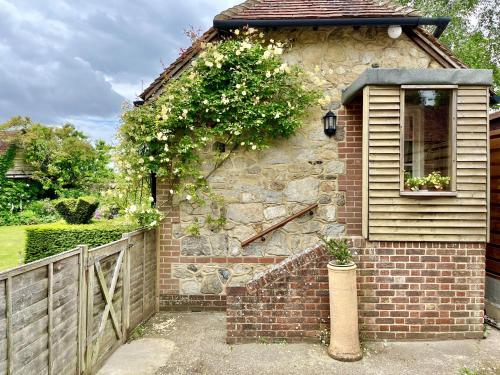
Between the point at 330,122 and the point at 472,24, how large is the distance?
1203 centimetres

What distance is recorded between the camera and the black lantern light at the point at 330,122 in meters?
5.70

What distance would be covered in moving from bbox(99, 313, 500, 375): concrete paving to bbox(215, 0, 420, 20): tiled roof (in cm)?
484

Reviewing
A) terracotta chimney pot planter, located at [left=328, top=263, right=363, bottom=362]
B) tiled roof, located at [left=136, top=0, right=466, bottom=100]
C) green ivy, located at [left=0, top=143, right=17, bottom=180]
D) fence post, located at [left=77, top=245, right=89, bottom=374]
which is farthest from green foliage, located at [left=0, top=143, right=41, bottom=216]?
terracotta chimney pot planter, located at [left=328, top=263, right=363, bottom=362]

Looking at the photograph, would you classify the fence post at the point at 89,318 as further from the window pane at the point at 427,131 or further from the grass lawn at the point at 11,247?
the grass lawn at the point at 11,247

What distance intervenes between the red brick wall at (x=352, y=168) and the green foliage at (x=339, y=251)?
1320 mm

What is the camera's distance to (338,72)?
5840 mm

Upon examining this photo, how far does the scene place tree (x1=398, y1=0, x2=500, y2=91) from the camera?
Answer: 13055 mm

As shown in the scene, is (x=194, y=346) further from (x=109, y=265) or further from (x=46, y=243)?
(x=46, y=243)

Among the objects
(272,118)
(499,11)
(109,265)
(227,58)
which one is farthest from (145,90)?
(499,11)

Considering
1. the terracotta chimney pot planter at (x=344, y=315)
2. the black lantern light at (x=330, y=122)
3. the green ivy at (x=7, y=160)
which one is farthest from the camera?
the green ivy at (x=7, y=160)

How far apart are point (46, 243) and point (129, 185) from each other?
3119 millimetres

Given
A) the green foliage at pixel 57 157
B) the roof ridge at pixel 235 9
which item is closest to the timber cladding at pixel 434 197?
the roof ridge at pixel 235 9

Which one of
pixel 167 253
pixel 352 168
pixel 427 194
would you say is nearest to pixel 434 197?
pixel 427 194

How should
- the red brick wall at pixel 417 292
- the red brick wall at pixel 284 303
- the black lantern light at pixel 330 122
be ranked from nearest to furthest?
the red brick wall at pixel 284 303
the red brick wall at pixel 417 292
the black lantern light at pixel 330 122
